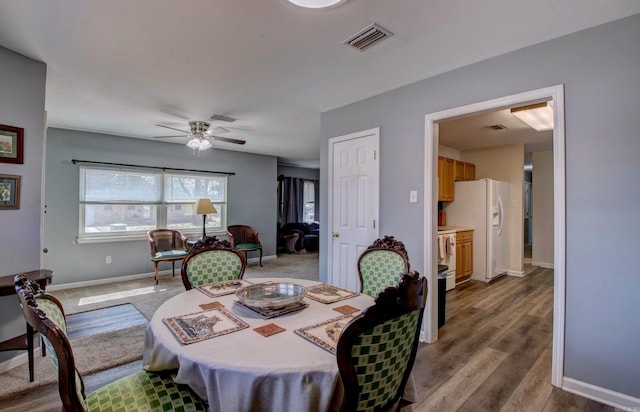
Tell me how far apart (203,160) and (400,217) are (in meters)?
4.64

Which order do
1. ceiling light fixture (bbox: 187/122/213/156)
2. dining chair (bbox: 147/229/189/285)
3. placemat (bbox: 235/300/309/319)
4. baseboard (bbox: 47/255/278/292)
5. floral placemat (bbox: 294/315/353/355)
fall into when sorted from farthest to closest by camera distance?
1. dining chair (bbox: 147/229/189/285)
2. baseboard (bbox: 47/255/278/292)
3. ceiling light fixture (bbox: 187/122/213/156)
4. placemat (bbox: 235/300/309/319)
5. floral placemat (bbox: 294/315/353/355)

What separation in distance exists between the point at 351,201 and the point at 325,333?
93.3 inches

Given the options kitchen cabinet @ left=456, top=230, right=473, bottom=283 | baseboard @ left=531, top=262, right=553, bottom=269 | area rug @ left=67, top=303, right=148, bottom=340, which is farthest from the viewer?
baseboard @ left=531, top=262, right=553, bottom=269

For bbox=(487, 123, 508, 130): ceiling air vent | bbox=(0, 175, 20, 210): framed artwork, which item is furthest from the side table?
bbox=(487, 123, 508, 130): ceiling air vent

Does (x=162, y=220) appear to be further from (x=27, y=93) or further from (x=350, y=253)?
(x=350, y=253)

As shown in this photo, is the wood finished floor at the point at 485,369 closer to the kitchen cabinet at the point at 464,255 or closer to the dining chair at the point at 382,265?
the dining chair at the point at 382,265

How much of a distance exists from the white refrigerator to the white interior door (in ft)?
9.47

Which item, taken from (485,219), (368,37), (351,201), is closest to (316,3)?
(368,37)

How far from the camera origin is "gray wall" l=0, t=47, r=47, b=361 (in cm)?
245

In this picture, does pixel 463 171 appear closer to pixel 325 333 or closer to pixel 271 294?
pixel 271 294

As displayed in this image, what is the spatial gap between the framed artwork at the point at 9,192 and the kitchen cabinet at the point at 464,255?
5.27 meters

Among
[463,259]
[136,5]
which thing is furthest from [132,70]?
[463,259]

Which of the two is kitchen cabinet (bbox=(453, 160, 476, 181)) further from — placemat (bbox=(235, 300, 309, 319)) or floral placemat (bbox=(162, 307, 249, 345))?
floral placemat (bbox=(162, 307, 249, 345))

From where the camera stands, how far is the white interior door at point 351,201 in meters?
3.38
